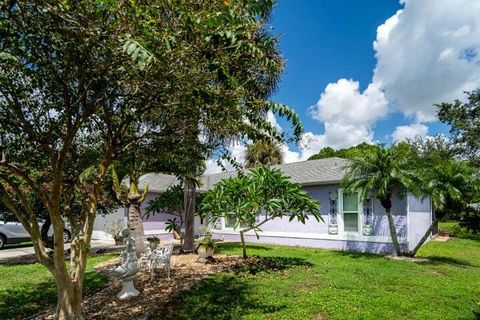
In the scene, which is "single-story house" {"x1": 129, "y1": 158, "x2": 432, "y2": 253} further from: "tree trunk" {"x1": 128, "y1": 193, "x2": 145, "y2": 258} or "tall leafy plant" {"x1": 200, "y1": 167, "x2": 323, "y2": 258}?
"tall leafy plant" {"x1": 200, "y1": 167, "x2": 323, "y2": 258}

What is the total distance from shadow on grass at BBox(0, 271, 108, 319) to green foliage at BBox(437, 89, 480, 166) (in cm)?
2578

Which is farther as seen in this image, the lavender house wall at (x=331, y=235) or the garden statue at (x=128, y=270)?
the lavender house wall at (x=331, y=235)

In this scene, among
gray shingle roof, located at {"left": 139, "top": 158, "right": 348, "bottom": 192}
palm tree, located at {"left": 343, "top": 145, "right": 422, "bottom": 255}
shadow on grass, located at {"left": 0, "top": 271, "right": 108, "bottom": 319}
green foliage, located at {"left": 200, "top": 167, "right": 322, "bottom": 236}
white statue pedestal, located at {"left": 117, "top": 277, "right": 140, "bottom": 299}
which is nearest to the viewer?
shadow on grass, located at {"left": 0, "top": 271, "right": 108, "bottom": 319}

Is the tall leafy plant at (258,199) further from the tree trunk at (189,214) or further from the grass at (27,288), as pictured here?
the grass at (27,288)

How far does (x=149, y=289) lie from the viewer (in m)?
8.14

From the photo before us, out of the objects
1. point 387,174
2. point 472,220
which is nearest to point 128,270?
point 387,174

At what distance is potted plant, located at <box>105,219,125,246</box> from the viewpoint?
63.0ft

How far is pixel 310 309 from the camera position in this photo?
6551 mm

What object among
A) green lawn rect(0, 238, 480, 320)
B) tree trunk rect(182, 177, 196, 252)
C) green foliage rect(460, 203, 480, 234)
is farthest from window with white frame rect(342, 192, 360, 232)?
green foliage rect(460, 203, 480, 234)

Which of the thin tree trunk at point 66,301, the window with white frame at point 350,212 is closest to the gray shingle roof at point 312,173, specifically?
the window with white frame at point 350,212

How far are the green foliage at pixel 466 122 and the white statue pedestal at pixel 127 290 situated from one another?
25495 mm

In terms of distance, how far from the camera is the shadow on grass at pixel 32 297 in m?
6.93

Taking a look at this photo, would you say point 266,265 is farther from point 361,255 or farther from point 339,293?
point 361,255

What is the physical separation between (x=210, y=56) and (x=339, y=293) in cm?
586
